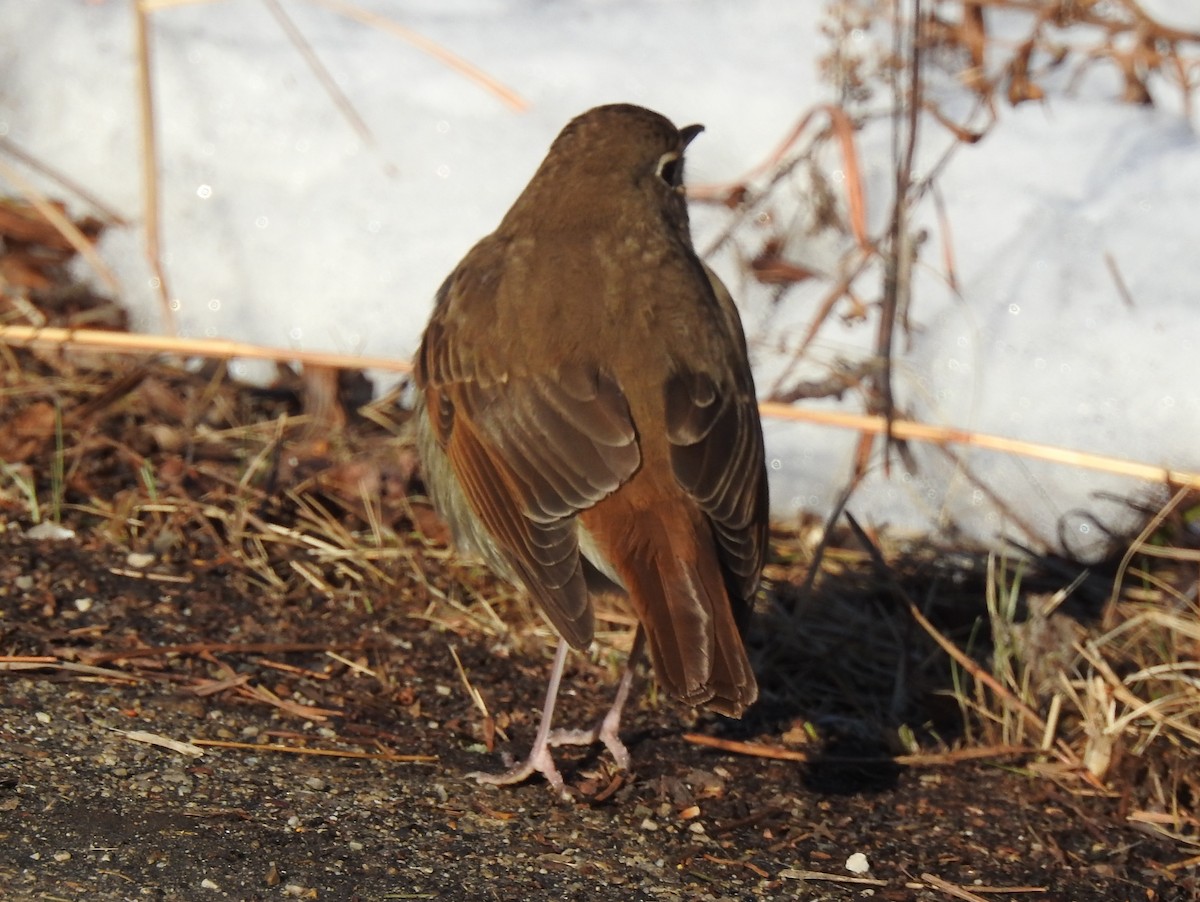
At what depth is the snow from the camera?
20.5 ft

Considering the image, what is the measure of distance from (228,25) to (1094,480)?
4298 millimetres

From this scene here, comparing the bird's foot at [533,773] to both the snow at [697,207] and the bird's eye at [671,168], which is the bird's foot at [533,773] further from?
the snow at [697,207]

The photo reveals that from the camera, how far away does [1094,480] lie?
6.09 metres

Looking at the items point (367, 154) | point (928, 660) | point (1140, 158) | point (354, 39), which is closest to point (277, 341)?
point (367, 154)

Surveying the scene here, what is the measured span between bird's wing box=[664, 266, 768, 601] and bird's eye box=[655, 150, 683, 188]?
828 millimetres

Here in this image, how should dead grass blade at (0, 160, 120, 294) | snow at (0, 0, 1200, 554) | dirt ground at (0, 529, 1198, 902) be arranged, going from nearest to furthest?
1. dirt ground at (0, 529, 1198, 902)
2. snow at (0, 0, 1200, 554)
3. dead grass blade at (0, 160, 120, 294)

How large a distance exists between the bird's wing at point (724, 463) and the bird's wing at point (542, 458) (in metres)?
0.15

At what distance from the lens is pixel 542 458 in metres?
4.11

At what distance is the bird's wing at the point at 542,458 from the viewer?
398 centimetres

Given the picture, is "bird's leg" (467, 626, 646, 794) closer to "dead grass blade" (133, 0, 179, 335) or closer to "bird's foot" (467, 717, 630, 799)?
"bird's foot" (467, 717, 630, 799)

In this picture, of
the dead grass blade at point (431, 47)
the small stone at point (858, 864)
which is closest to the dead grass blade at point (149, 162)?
the dead grass blade at point (431, 47)

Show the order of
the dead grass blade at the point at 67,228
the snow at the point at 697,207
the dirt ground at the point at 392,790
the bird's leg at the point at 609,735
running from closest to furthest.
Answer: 1. the dirt ground at the point at 392,790
2. the bird's leg at the point at 609,735
3. the snow at the point at 697,207
4. the dead grass blade at the point at 67,228

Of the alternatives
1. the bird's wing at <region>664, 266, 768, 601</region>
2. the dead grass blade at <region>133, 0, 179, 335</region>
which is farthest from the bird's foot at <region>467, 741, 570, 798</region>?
the dead grass blade at <region>133, 0, 179, 335</region>

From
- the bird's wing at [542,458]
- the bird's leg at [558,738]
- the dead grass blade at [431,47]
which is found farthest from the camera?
the dead grass blade at [431,47]
